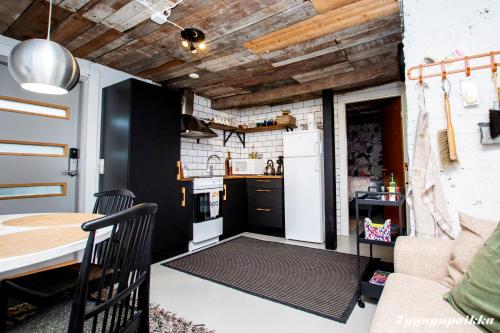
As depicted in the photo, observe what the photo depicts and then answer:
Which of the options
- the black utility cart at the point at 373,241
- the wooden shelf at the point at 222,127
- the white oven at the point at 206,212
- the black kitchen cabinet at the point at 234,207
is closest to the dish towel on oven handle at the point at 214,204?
the white oven at the point at 206,212

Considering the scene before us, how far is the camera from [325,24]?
212 centimetres

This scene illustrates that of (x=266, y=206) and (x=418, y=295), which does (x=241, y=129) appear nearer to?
(x=266, y=206)

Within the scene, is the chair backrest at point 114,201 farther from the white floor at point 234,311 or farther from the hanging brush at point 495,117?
the hanging brush at point 495,117

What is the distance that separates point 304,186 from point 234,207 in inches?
44.8

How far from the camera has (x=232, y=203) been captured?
3963 millimetres

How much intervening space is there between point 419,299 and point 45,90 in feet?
6.64

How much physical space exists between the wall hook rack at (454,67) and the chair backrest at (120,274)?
74.9 inches

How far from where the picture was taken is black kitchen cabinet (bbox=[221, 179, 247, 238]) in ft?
12.6

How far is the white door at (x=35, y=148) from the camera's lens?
7.97 feet

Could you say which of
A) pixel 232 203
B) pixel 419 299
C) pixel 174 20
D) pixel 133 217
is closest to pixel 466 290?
pixel 419 299

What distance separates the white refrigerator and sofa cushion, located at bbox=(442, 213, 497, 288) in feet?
7.72

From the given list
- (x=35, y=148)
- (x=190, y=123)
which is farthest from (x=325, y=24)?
(x=35, y=148)

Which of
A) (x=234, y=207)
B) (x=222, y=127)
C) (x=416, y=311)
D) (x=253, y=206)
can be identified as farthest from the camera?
(x=222, y=127)

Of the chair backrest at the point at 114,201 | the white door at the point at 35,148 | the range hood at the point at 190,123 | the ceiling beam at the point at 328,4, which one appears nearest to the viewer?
the chair backrest at the point at 114,201
